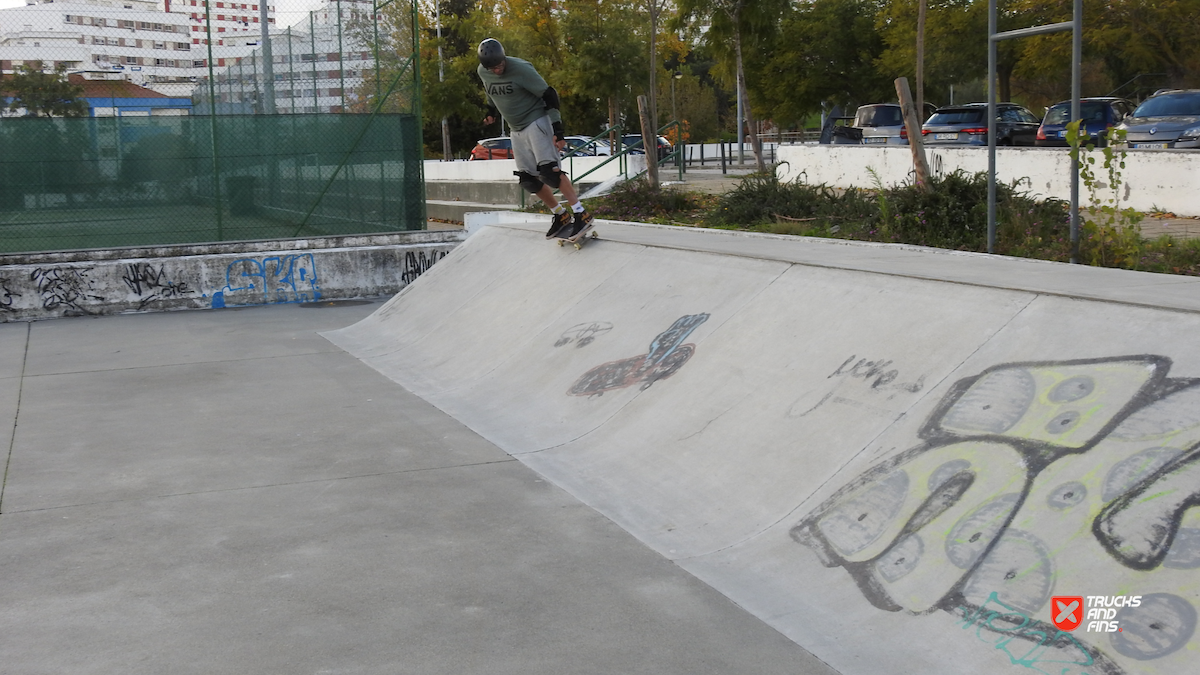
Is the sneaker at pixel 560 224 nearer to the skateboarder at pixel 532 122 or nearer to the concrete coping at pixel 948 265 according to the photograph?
the skateboarder at pixel 532 122

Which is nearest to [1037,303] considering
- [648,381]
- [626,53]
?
[648,381]

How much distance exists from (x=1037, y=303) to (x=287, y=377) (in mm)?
5487

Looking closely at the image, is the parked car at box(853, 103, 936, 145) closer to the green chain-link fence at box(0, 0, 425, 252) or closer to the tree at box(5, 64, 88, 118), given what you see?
the green chain-link fence at box(0, 0, 425, 252)

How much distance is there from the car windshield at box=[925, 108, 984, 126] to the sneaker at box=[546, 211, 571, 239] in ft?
55.5

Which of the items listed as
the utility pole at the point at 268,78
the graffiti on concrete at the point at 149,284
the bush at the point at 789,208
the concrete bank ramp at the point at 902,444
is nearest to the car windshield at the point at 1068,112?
the bush at the point at 789,208

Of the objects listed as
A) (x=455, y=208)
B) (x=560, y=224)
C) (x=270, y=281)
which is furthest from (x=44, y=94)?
(x=455, y=208)

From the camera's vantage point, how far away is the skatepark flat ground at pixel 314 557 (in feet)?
10.7

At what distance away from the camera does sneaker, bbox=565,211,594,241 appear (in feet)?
29.4

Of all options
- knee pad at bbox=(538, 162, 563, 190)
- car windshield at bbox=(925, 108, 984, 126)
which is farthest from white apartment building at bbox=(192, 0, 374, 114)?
car windshield at bbox=(925, 108, 984, 126)

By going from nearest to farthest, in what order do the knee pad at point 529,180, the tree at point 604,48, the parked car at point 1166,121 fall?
the knee pad at point 529,180, the parked car at point 1166,121, the tree at point 604,48

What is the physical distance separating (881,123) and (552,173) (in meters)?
20.7

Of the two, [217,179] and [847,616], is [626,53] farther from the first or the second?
[847,616]

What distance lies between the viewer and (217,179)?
12.8m

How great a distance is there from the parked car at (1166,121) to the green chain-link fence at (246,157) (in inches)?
484
